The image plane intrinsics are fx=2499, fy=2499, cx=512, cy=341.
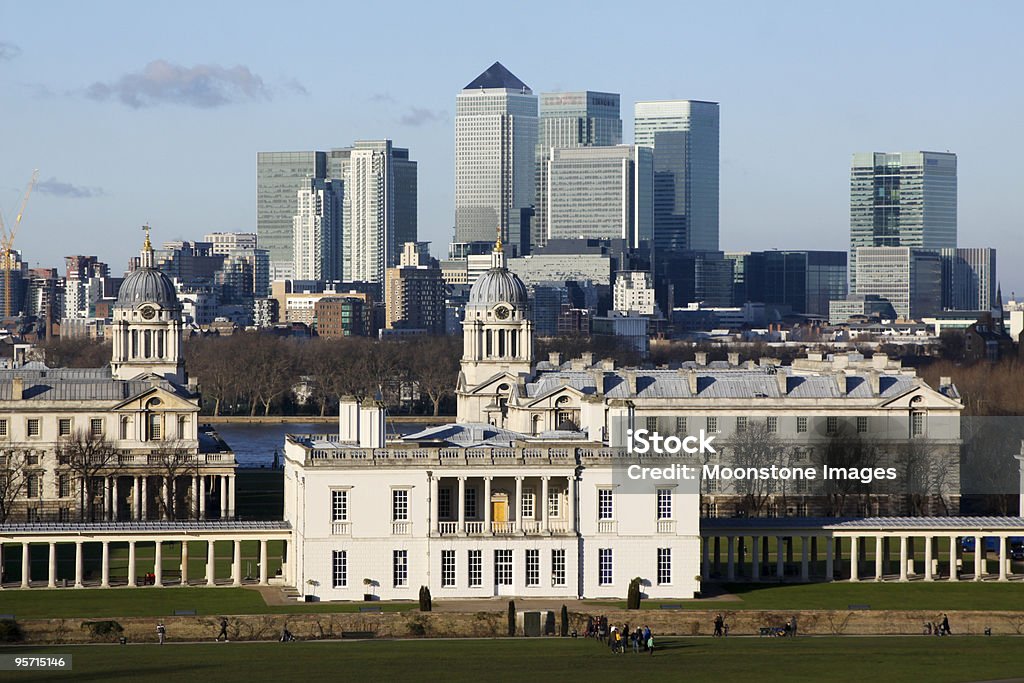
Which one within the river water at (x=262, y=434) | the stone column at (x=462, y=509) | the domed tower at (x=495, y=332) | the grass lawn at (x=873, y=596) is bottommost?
the river water at (x=262, y=434)

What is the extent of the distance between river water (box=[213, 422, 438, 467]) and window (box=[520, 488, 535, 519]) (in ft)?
183

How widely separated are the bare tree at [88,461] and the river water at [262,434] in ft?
87.7

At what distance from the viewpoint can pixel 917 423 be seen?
123 metres

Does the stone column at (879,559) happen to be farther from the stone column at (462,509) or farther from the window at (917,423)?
the window at (917,423)

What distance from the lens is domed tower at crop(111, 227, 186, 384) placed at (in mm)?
135375

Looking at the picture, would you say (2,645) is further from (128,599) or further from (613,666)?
(613,666)

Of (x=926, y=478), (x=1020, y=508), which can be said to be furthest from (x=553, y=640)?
(x=926, y=478)

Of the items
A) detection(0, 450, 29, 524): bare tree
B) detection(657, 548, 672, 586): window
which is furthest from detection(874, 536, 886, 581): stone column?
detection(0, 450, 29, 524): bare tree

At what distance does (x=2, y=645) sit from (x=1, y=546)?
1793 centimetres

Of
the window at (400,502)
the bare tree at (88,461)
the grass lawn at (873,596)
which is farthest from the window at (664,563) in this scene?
the bare tree at (88,461)

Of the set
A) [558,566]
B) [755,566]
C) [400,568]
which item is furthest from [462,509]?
[755,566]

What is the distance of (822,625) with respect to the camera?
3115 inches

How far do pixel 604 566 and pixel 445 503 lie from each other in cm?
606

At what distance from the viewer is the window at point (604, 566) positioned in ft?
290
